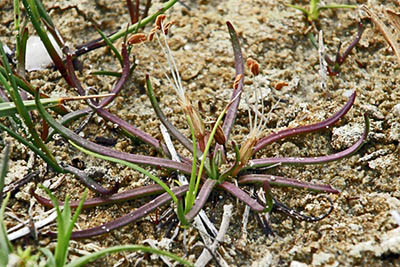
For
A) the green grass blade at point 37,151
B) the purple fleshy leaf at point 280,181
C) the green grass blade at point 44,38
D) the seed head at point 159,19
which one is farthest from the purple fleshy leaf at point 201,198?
the green grass blade at point 44,38

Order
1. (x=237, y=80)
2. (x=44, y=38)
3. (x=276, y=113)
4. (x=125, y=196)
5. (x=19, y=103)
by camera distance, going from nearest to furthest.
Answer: (x=19, y=103), (x=125, y=196), (x=237, y=80), (x=44, y=38), (x=276, y=113)

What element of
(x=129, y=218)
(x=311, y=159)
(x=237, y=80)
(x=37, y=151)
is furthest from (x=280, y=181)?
(x=37, y=151)

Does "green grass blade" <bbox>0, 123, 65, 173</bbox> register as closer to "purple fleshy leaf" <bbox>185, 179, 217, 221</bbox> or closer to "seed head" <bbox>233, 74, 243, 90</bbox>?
"purple fleshy leaf" <bbox>185, 179, 217, 221</bbox>

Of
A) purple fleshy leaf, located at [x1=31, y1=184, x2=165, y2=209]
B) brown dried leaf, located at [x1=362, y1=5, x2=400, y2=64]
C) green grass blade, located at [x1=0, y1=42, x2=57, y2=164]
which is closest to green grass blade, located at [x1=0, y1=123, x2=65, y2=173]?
green grass blade, located at [x1=0, y1=42, x2=57, y2=164]

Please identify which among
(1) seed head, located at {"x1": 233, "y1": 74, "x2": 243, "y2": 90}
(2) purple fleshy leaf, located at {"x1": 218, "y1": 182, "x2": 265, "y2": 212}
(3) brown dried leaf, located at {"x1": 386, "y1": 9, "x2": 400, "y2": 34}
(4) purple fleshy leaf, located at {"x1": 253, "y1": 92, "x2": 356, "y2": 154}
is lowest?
(2) purple fleshy leaf, located at {"x1": 218, "y1": 182, "x2": 265, "y2": 212}

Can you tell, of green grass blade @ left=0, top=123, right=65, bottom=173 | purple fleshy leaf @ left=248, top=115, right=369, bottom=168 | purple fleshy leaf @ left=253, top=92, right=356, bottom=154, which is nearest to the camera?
green grass blade @ left=0, top=123, right=65, bottom=173

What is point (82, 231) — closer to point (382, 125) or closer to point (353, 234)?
point (353, 234)

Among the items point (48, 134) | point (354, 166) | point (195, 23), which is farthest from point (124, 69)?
point (354, 166)

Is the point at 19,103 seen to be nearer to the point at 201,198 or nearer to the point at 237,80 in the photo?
the point at 201,198

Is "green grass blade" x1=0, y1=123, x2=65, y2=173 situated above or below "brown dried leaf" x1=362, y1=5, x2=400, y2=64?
above
